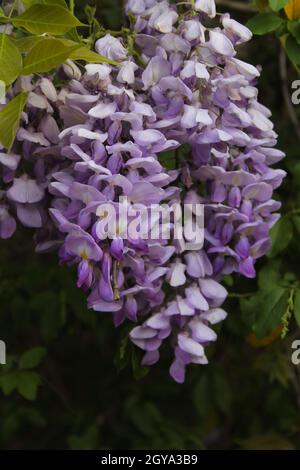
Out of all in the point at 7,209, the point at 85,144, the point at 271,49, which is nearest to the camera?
the point at 85,144

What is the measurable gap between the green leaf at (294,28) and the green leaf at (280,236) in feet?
1.03

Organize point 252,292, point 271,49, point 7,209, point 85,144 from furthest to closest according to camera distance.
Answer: point 271,49 → point 252,292 → point 7,209 → point 85,144

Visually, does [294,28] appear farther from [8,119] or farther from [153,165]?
[8,119]

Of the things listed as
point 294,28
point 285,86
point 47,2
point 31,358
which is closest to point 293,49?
point 294,28

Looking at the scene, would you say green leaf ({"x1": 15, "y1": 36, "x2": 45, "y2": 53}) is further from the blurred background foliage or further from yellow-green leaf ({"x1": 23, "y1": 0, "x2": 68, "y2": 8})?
the blurred background foliage

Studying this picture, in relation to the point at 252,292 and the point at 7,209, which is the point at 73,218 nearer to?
the point at 7,209

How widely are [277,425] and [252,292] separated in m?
0.71

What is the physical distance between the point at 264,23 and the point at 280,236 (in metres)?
0.35

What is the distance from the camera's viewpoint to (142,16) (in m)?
1.23

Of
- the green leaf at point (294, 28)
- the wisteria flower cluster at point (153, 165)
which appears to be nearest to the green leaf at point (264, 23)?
the green leaf at point (294, 28)

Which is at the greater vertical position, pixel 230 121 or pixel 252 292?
pixel 230 121

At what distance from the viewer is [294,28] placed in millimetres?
1359
